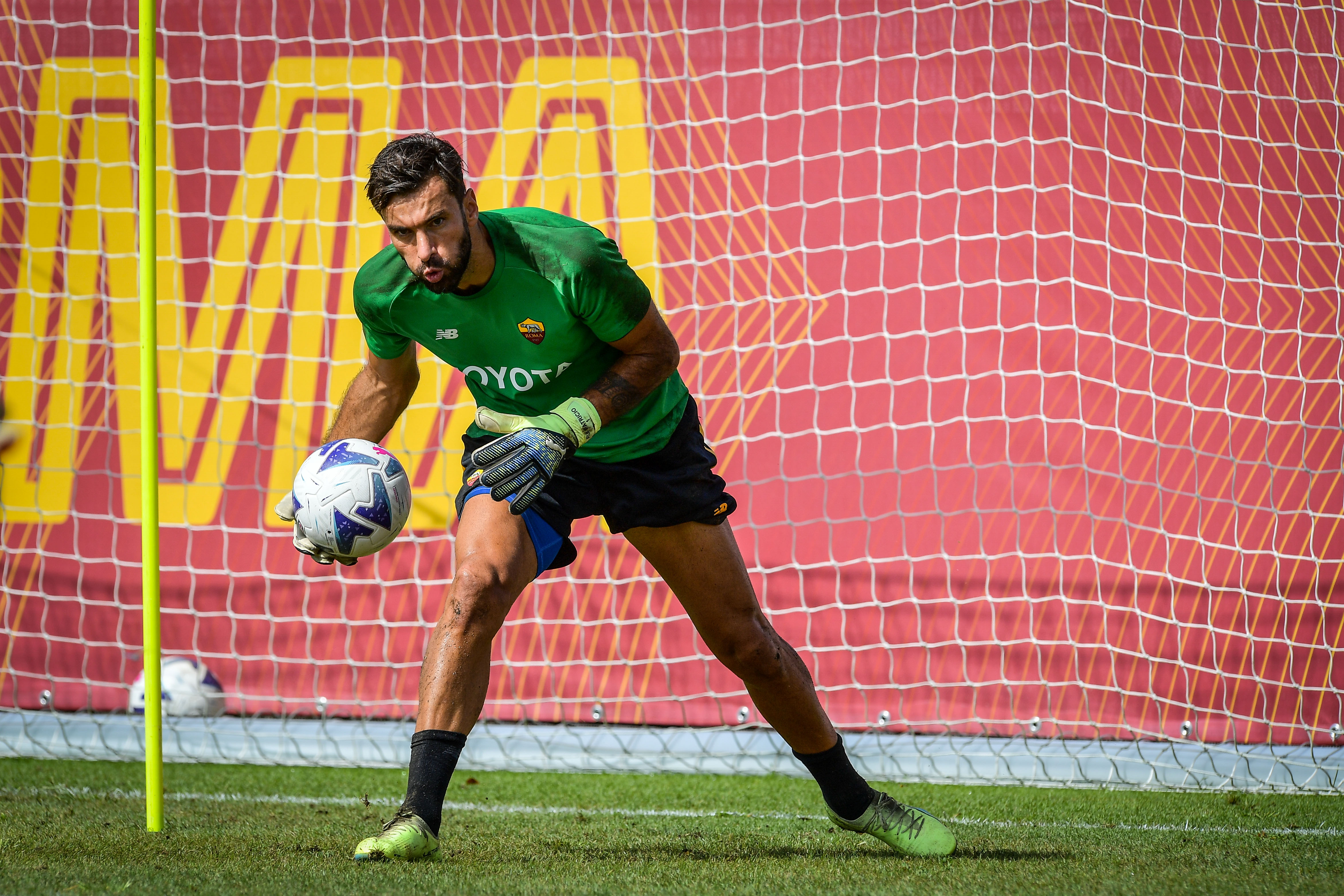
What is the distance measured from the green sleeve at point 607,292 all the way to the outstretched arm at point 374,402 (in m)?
0.55

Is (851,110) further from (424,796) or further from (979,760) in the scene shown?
(424,796)

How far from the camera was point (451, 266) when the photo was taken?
263 centimetres

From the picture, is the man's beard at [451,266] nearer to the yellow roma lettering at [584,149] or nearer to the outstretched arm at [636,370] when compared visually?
the outstretched arm at [636,370]

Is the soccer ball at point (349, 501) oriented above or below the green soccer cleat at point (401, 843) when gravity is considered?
above

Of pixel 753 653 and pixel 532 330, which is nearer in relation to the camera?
pixel 532 330

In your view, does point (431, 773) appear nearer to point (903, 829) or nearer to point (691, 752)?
point (903, 829)

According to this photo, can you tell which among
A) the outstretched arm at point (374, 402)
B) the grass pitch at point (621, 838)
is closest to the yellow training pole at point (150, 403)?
the grass pitch at point (621, 838)

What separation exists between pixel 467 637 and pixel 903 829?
4.02 ft

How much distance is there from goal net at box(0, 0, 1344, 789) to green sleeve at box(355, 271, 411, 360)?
9.34ft

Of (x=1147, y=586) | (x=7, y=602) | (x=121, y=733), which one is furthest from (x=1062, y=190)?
(x=7, y=602)

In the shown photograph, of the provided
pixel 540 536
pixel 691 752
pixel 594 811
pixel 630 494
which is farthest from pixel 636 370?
pixel 691 752

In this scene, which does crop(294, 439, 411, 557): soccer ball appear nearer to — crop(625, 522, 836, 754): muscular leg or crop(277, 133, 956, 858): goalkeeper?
crop(277, 133, 956, 858): goalkeeper

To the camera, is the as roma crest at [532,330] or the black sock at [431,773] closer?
the black sock at [431,773]

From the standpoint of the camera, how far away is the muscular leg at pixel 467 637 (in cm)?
266
